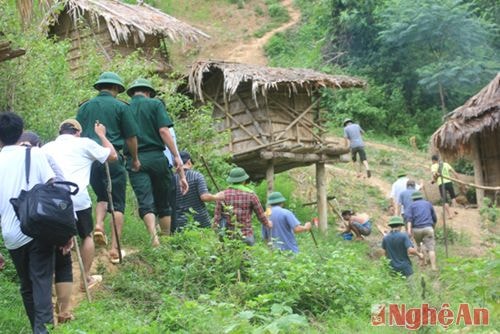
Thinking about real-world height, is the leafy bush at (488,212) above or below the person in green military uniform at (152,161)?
below

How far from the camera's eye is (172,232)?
9.05 metres

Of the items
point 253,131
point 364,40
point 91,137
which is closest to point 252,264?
point 91,137

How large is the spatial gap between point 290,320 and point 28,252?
2094mm

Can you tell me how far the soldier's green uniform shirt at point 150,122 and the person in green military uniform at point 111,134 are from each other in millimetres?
263

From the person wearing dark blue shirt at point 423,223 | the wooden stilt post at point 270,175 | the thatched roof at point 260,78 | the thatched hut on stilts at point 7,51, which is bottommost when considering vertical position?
the person wearing dark blue shirt at point 423,223

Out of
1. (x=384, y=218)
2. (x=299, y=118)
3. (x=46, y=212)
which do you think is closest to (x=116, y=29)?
(x=299, y=118)

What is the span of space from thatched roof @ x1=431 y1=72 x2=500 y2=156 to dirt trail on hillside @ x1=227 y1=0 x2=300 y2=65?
16.2 m

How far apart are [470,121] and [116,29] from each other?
8227 millimetres

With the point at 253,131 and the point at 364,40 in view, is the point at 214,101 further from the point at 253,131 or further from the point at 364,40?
the point at 364,40

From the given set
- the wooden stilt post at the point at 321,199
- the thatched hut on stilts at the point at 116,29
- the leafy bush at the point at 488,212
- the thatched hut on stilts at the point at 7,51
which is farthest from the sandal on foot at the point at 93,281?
the leafy bush at the point at 488,212

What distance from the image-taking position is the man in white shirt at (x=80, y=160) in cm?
688

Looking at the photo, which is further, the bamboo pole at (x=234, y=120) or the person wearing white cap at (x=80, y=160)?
the bamboo pole at (x=234, y=120)

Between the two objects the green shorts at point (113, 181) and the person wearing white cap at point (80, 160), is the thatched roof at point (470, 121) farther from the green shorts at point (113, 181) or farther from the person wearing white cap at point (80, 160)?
the person wearing white cap at point (80, 160)

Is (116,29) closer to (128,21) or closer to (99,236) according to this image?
(128,21)
